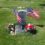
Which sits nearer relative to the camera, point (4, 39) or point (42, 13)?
point (4, 39)

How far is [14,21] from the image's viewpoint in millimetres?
1382

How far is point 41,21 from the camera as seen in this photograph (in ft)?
4.59

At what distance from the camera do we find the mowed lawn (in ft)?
4.32

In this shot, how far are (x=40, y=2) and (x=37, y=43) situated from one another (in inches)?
17.6

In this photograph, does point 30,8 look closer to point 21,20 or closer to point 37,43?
point 21,20

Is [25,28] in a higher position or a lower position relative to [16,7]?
lower

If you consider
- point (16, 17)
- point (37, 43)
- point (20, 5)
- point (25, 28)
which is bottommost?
point (37, 43)

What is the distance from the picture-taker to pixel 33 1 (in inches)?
57.7

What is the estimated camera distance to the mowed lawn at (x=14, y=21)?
1315mm

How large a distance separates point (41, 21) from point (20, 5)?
28 centimetres

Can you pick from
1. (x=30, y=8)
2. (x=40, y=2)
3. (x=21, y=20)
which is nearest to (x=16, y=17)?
(x=21, y=20)

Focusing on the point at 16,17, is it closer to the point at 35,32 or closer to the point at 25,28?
the point at 25,28

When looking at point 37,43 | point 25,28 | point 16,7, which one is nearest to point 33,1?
point 16,7

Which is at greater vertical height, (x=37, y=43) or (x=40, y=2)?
(x=40, y=2)
